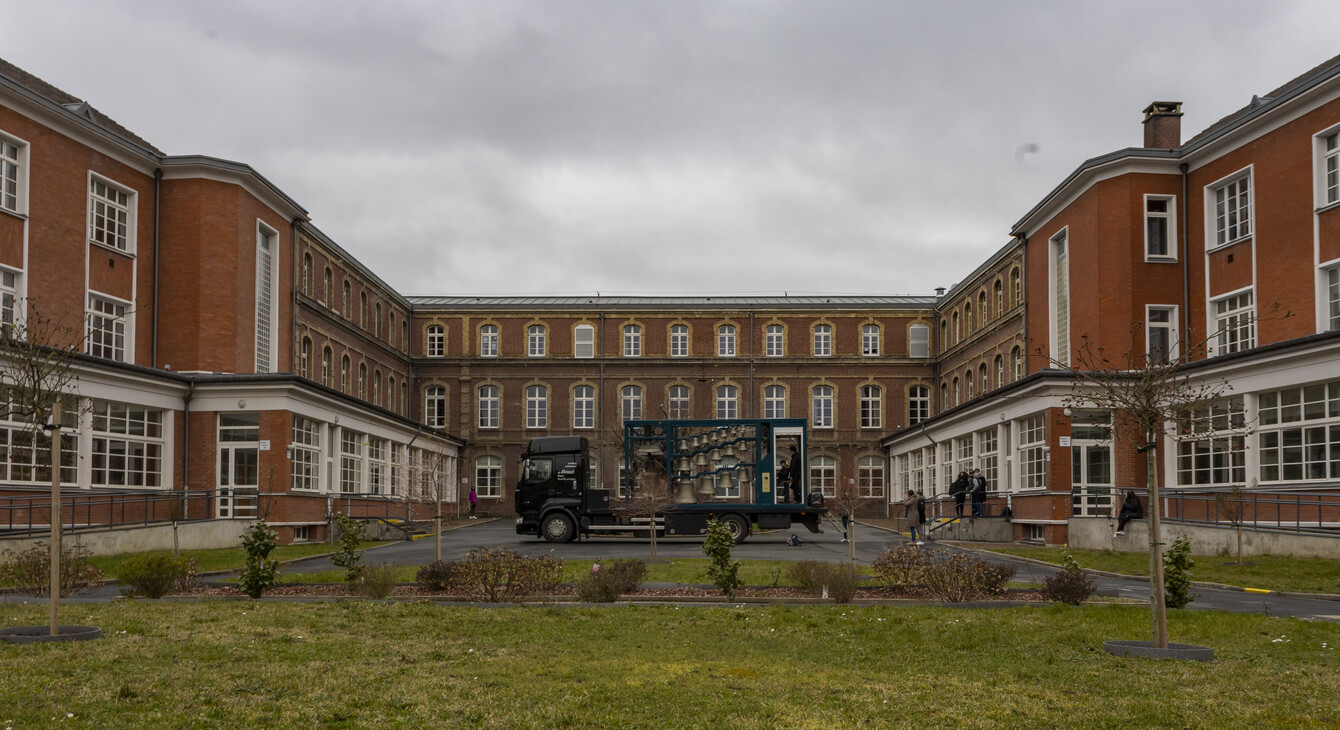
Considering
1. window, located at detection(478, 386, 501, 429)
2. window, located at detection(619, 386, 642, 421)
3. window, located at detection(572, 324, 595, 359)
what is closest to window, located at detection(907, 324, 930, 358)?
window, located at detection(619, 386, 642, 421)

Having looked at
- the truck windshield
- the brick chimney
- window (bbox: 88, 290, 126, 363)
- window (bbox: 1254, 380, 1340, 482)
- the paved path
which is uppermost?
the brick chimney

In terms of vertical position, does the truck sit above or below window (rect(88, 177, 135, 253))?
below

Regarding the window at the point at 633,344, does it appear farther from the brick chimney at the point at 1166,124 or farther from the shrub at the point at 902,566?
the shrub at the point at 902,566

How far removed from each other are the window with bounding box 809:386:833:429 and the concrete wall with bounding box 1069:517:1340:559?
30.0 metres

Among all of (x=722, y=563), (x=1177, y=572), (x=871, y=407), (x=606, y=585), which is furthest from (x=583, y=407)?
(x=1177, y=572)

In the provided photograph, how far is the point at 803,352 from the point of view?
198ft

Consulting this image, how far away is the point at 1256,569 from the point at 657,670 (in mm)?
14943

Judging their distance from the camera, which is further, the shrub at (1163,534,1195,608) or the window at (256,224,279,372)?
the window at (256,224,279,372)

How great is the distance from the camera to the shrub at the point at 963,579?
49.4 feet

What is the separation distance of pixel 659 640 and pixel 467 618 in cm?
272

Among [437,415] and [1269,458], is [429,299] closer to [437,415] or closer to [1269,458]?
[437,415]

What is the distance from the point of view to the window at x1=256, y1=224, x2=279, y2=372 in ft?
124

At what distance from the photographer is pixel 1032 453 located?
108 ft

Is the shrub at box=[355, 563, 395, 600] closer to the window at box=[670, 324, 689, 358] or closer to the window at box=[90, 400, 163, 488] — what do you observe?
the window at box=[90, 400, 163, 488]
